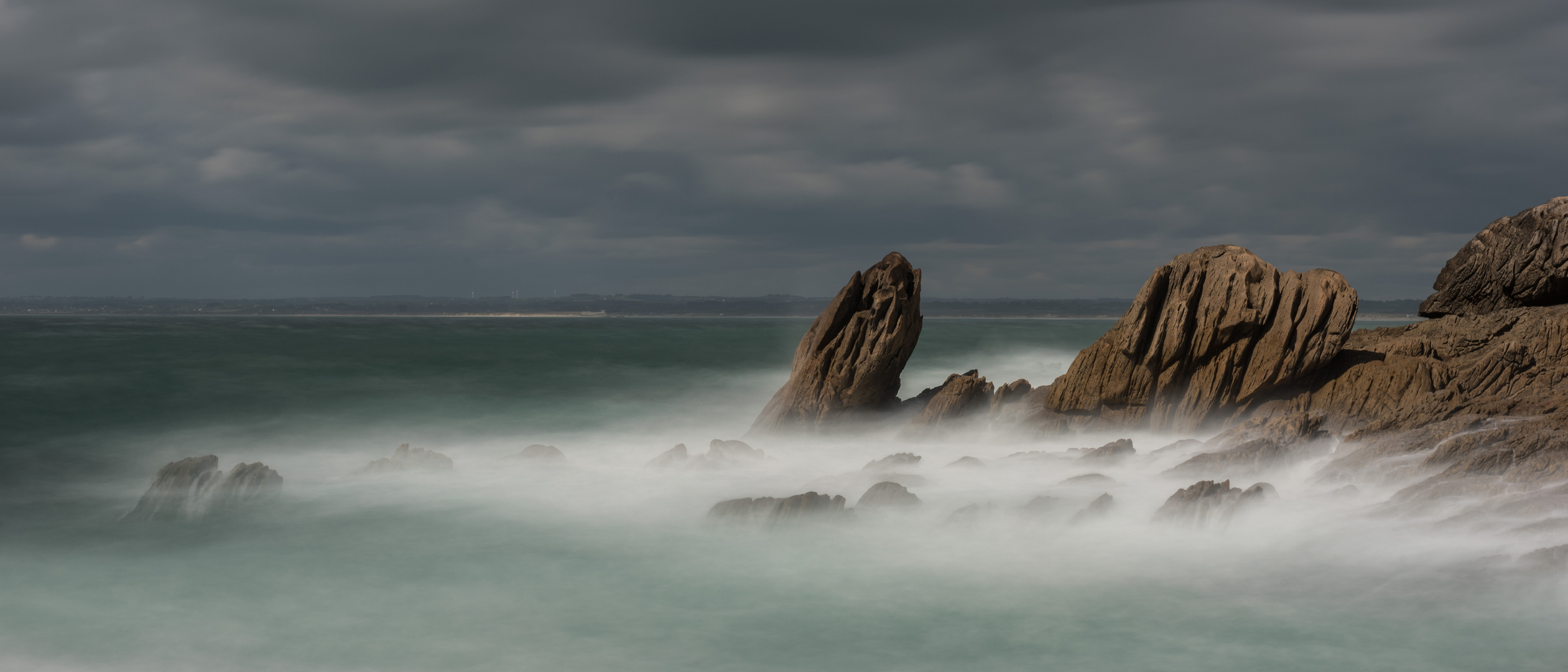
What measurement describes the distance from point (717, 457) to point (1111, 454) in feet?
21.5

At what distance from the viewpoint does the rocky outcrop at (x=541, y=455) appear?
17.5 meters

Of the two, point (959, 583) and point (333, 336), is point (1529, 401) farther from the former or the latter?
point (333, 336)

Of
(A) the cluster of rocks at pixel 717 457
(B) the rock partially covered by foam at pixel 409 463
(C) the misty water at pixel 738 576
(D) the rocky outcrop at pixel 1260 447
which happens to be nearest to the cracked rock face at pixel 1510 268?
(D) the rocky outcrop at pixel 1260 447

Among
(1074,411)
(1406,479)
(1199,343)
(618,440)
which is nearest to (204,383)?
(618,440)

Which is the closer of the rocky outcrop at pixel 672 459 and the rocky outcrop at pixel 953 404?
the rocky outcrop at pixel 672 459

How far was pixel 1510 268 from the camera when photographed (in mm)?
18078

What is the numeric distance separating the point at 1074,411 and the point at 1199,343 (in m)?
2.52

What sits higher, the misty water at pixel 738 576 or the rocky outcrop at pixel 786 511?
the rocky outcrop at pixel 786 511

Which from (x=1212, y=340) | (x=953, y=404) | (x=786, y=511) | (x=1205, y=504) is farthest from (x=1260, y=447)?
(x=786, y=511)

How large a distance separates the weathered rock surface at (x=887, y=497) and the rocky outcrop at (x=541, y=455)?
7.05m

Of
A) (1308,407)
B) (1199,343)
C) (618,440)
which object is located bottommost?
(618,440)

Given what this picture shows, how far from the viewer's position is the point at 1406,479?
1233cm

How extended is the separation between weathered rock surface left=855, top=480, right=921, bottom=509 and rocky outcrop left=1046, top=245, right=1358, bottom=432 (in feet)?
19.4

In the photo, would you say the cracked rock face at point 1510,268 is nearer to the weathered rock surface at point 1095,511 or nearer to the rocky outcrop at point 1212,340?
the rocky outcrop at point 1212,340
